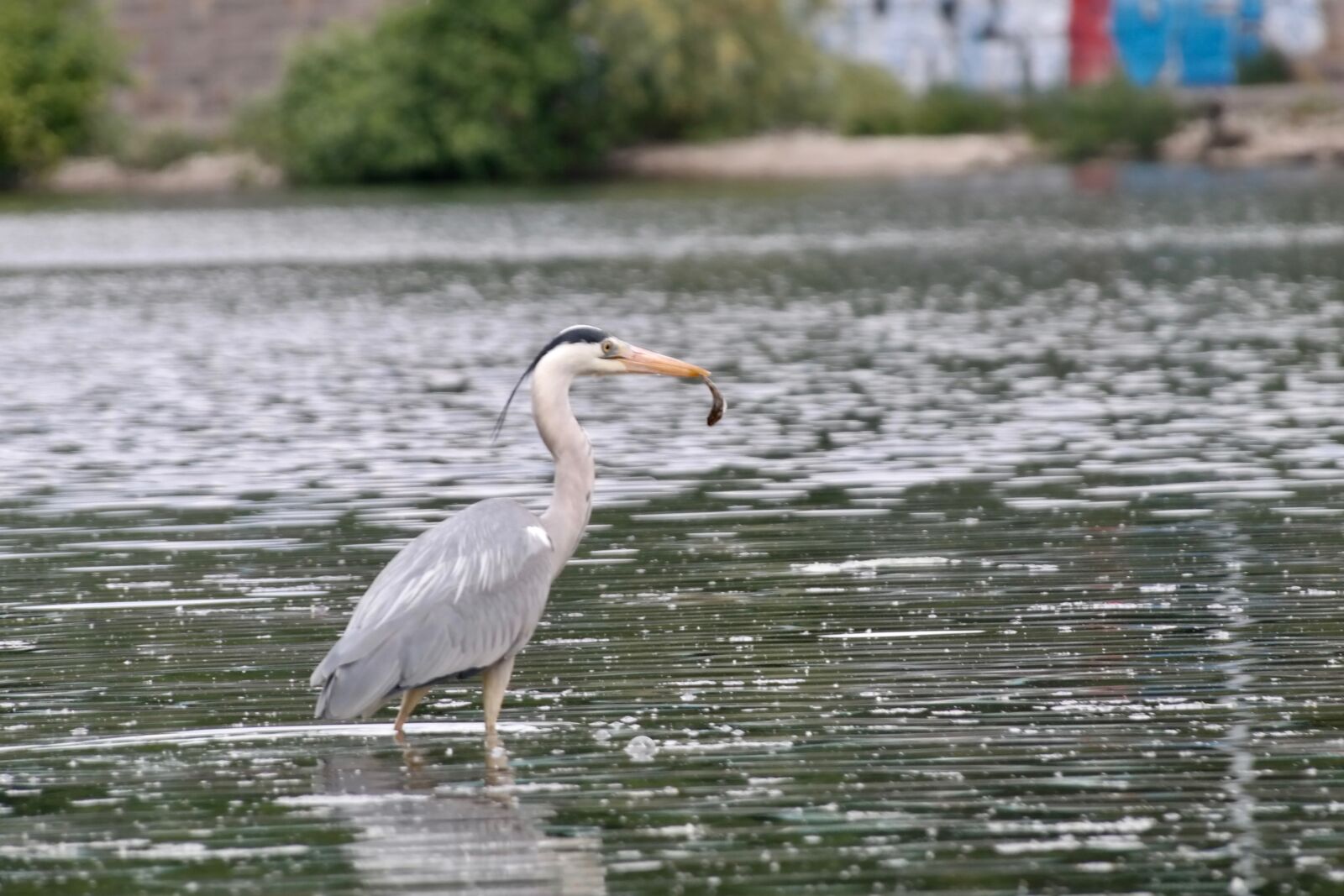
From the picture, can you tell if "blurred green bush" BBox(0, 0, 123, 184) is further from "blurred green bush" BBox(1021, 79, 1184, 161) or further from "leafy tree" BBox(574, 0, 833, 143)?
"blurred green bush" BBox(1021, 79, 1184, 161)

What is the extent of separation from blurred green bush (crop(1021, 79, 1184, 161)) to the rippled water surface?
5114cm

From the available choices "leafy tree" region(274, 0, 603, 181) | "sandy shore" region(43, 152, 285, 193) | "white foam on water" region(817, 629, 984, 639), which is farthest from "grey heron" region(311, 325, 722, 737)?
"sandy shore" region(43, 152, 285, 193)

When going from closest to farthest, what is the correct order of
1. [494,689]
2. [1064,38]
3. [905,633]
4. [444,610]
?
[444,610] → [494,689] → [905,633] → [1064,38]

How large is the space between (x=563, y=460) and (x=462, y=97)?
73.8 m

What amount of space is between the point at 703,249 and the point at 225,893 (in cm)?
3751

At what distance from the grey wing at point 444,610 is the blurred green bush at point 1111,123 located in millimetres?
72716

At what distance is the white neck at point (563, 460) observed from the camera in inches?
366

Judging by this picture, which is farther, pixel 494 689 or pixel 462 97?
pixel 462 97

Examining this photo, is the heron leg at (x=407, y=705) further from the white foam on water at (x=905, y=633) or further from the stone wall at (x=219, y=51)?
the stone wall at (x=219, y=51)

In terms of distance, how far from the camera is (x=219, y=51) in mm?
96000

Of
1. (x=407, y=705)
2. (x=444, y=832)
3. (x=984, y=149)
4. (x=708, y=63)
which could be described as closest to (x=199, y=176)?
(x=708, y=63)

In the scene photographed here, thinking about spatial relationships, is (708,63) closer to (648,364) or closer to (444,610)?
(648,364)

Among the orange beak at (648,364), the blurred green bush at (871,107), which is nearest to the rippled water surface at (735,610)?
the orange beak at (648,364)

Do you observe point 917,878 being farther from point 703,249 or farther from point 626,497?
point 703,249
